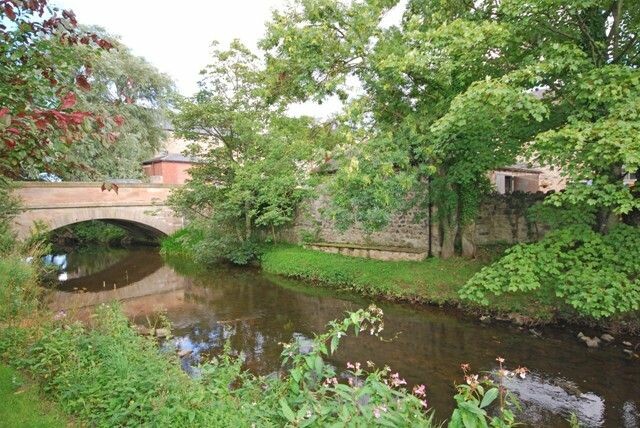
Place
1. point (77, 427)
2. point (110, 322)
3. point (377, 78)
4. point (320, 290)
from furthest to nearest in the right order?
point (320, 290) → point (377, 78) → point (110, 322) → point (77, 427)

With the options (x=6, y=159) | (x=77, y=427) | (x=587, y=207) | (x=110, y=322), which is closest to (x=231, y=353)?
(x=110, y=322)

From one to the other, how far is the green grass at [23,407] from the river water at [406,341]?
302cm

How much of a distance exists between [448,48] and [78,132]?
6581mm

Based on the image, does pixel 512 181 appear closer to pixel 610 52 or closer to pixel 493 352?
pixel 610 52

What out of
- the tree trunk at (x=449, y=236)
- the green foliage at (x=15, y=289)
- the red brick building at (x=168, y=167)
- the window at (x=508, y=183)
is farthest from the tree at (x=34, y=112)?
the red brick building at (x=168, y=167)

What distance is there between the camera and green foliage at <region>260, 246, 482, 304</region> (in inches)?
408

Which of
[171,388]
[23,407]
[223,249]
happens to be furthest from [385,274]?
[23,407]

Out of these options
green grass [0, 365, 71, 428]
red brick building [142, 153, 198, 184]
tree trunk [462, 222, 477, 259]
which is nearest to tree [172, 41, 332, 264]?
tree trunk [462, 222, 477, 259]

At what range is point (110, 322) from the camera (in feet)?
17.1

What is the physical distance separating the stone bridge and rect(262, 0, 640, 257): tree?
11.3 m

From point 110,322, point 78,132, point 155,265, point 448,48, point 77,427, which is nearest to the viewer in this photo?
point 78,132

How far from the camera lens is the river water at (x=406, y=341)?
5.71 metres

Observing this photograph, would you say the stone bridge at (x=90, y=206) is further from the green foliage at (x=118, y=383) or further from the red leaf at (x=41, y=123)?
the red leaf at (x=41, y=123)

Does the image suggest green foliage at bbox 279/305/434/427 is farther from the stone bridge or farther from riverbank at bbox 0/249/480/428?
the stone bridge
